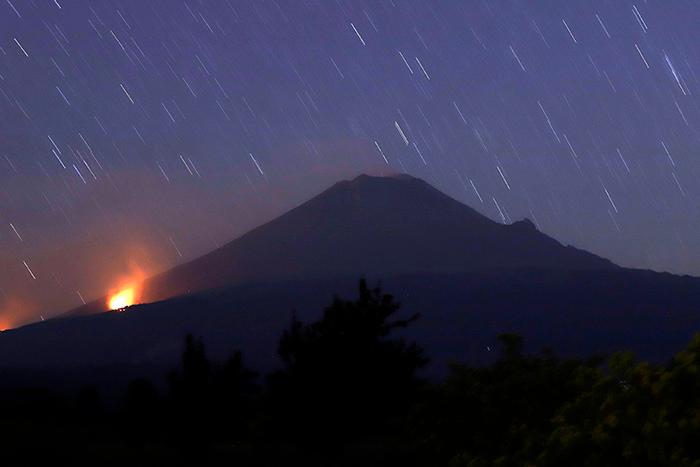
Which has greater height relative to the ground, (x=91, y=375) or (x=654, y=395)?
(x=91, y=375)

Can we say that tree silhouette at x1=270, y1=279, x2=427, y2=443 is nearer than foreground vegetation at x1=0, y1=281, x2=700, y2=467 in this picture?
No

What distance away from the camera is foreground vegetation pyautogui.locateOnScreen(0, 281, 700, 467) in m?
7.43

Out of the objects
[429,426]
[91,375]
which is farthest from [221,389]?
[91,375]

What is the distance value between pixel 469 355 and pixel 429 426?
18971 centimetres

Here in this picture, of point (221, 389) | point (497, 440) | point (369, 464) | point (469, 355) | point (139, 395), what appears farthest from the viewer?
point (469, 355)

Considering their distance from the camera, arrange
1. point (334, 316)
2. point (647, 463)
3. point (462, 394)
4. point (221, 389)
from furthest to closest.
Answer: point (221, 389) → point (334, 316) → point (462, 394) → point (647, 463)

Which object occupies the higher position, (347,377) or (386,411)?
(347,377)

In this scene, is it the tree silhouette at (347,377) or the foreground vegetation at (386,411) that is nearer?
the foreground vegetation at (386,411)

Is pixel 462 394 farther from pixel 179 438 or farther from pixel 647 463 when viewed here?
pixel 179 438

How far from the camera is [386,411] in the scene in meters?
17.8

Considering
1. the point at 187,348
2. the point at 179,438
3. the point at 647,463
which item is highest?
the point at 187,348

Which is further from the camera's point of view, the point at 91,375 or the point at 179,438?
the point at 91,375

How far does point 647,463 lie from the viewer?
711 centimetres

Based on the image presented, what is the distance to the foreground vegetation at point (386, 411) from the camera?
24.4 ft
